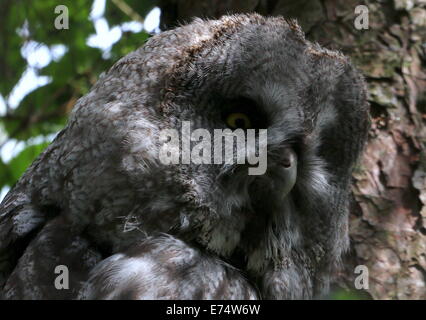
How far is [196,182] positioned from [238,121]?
280mm

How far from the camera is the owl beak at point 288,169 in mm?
2438

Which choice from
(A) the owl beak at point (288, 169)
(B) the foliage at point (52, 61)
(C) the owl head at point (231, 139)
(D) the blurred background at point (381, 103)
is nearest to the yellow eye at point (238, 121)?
(C) the owl head at point (231, 139)

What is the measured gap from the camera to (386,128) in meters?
3.09

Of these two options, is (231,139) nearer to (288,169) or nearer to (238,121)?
(238,121)

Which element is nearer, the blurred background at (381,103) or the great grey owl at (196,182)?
the great grey owl at (196,182)

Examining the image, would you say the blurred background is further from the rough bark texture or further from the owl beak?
the owl beak

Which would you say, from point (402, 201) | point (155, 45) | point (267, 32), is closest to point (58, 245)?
point (155, 45)

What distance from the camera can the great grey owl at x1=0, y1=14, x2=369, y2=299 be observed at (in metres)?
2.33

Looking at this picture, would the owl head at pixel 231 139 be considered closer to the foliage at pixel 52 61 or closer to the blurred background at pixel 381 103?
the blurred background at pixel 381 103

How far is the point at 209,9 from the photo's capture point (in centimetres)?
338

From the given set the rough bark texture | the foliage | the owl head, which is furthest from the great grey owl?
the foliage

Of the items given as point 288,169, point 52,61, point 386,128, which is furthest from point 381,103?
point 52,61
